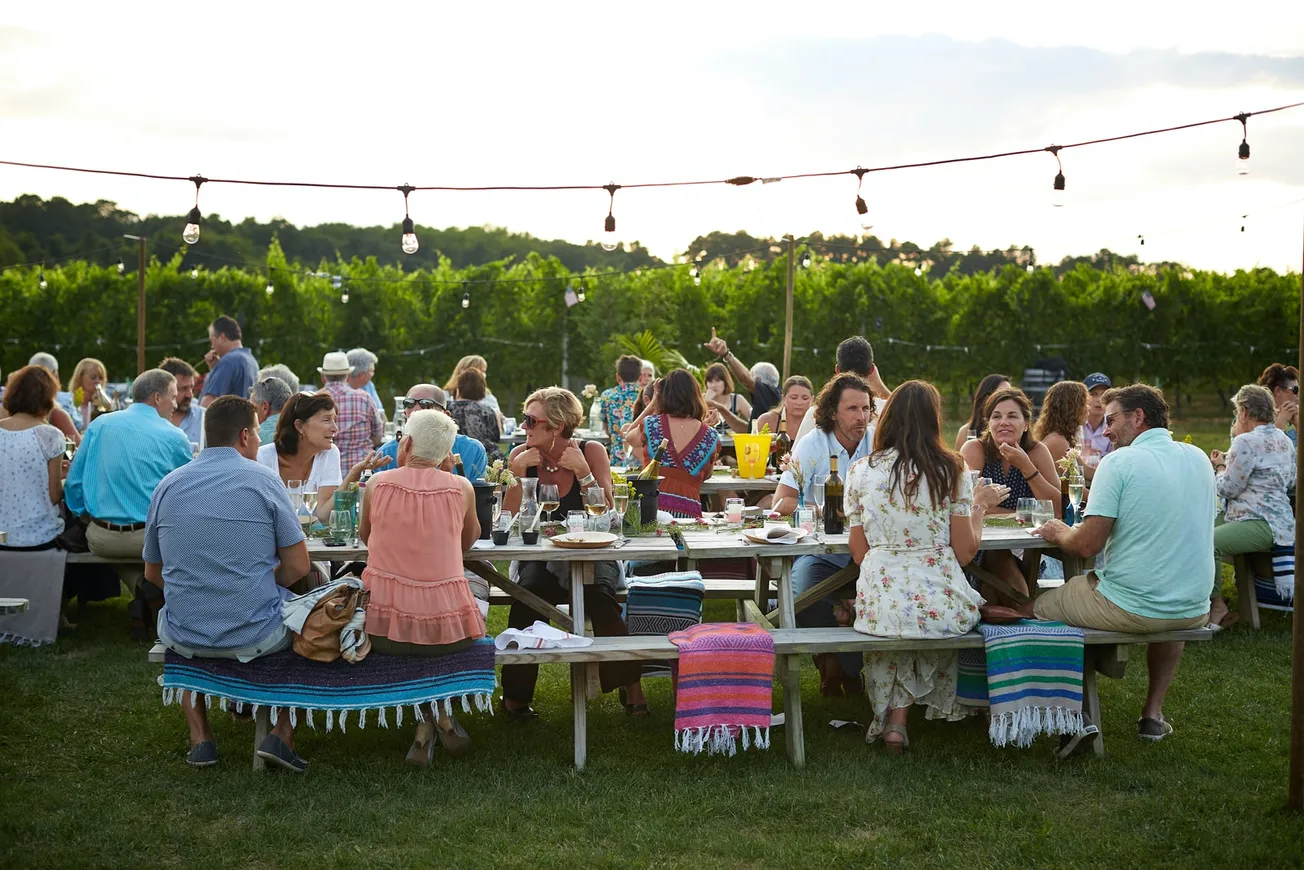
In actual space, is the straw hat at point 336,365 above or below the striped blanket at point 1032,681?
above

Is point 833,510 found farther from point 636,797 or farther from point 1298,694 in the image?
point 1298,694

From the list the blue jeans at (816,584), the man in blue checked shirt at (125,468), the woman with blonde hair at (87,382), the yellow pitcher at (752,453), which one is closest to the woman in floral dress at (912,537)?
the blue jeans at (816,584)

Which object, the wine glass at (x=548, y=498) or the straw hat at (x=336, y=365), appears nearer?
the wine glass at (x=548, y=498)

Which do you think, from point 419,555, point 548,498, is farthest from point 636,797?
point 548,498

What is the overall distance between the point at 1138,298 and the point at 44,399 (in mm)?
22158

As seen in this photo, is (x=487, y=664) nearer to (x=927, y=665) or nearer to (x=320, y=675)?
(x=320, y=675)

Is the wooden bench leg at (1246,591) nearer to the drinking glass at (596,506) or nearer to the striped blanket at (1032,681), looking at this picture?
the striped blanket at (1032,681)

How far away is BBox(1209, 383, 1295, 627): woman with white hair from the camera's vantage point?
617cm

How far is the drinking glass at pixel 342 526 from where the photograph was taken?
4.46 meters

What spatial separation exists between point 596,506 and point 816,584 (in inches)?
41.8

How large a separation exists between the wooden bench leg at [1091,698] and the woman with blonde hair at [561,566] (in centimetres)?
174

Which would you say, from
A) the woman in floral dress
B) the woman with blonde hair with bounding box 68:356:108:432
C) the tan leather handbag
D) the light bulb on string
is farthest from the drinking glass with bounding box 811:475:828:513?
the woman with blonde hair with bounding box 68:356:108:432

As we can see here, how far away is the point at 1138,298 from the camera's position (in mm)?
23578

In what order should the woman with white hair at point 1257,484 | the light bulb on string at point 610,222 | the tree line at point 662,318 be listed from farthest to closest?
the tree line at point 662,318
the light bulb on string at point 610,222
the woman with white hair at point 1257,484
